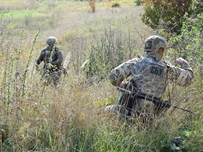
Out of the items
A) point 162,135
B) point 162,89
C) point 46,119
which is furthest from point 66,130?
point 162,89

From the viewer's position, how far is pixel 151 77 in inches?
180

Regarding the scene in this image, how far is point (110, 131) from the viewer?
404 cm

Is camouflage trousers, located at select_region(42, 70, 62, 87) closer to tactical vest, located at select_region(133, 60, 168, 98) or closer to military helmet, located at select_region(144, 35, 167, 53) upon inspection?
tactical vest, located at select_region(133, 60, 168, 98)

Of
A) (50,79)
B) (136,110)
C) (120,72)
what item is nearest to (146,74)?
(120,72)

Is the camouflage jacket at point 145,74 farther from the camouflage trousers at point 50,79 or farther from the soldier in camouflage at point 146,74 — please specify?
the camouflage trousers at point 50,79

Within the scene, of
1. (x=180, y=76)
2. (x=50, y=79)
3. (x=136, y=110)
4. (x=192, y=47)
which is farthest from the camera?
(x=192, y=47)

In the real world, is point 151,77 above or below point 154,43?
below

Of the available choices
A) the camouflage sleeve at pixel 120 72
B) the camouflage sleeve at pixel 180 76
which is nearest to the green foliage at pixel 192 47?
the camouflage sleeve at pixel 180 76

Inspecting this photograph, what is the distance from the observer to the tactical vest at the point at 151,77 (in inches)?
179

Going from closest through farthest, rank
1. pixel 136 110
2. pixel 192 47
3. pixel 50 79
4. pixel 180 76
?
pixel 136 110 < pixel 180 76 < pixel 50 79 < pixel 192 47

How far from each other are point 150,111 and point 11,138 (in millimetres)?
1692

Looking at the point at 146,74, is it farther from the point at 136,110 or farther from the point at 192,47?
the point at 192,47

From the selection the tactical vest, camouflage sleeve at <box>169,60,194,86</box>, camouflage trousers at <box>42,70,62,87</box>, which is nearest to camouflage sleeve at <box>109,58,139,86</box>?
the tactical vest

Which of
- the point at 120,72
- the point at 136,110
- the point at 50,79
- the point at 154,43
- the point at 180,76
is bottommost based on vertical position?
the point at 136,110
